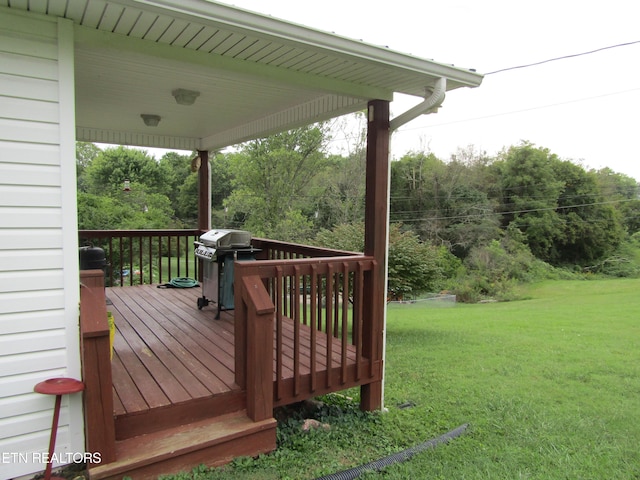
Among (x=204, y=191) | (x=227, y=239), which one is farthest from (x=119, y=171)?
(x=227, y=239)

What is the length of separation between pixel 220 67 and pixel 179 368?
6.57 ft

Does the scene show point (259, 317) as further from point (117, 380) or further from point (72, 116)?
point (72, 116)

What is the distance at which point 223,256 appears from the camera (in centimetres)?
415

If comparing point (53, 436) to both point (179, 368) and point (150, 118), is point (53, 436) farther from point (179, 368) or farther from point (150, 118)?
point (150, 118)

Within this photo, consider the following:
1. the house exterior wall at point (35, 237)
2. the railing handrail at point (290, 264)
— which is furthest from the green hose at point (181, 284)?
the house exterior wall at point (35, 237)

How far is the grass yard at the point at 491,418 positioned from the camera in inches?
98.1

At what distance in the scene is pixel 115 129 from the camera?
17.7ft

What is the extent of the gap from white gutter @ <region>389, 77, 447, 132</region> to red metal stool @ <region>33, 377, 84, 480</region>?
2612mm

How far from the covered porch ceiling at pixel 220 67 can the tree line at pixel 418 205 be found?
2.61 meters

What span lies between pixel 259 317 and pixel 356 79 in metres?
1.81

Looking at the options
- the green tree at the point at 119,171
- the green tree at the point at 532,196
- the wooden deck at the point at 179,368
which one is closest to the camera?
the wooden deck at the point at 179,368

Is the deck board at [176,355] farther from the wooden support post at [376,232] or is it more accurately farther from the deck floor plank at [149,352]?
the wooden support post at [376,232]

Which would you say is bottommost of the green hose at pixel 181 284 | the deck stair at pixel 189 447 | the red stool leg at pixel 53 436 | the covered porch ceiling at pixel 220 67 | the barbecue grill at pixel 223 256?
the deck stair at pixel 189 447

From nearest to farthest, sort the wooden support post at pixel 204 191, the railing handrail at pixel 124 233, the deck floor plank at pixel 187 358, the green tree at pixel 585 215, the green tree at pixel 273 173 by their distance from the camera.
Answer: the deck floor plank at pixel 187 358 < the railing handrail at pixel 124 233 < the wooden support post at pixel 204 191 < the green tree at pixel 273 173 < the green tree at pixel 585 215
